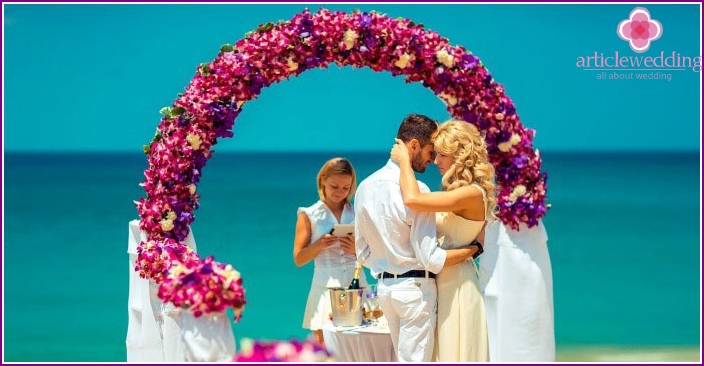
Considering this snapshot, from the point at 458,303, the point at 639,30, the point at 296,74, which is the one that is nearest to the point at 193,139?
the point at 296,74

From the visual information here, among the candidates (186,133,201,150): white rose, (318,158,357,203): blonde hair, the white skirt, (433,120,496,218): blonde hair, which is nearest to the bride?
(433,120,496,218): blonde hair

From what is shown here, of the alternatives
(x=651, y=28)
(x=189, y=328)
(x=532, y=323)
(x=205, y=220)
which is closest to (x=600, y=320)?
(x=651, y=28)

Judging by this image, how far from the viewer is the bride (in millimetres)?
7676

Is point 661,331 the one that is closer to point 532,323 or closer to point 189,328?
point 532,323

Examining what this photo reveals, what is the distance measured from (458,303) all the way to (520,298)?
40 centimetres

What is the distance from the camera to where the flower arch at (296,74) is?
7.83m

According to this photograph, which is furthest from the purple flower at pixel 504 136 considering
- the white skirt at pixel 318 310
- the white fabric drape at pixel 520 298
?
the white skirt at pixel 318 310

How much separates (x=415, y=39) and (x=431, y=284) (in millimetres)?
1467

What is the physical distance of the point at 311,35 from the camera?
8094 mm

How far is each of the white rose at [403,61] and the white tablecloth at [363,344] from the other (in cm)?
166

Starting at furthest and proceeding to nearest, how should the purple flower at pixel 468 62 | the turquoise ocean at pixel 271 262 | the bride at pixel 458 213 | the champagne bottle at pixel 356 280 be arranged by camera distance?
the turquoise ocean at pixel 271 262 → the champagne bottle at pixel 356 280 → the purple flower at pixel 468 62 → the bride at pixel 458 213

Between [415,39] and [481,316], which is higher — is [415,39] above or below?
above

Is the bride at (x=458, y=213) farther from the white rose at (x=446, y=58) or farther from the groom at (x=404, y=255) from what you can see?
the white rose at (x=446, y=58)

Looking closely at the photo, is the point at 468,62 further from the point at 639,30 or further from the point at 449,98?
the point at 639,30
